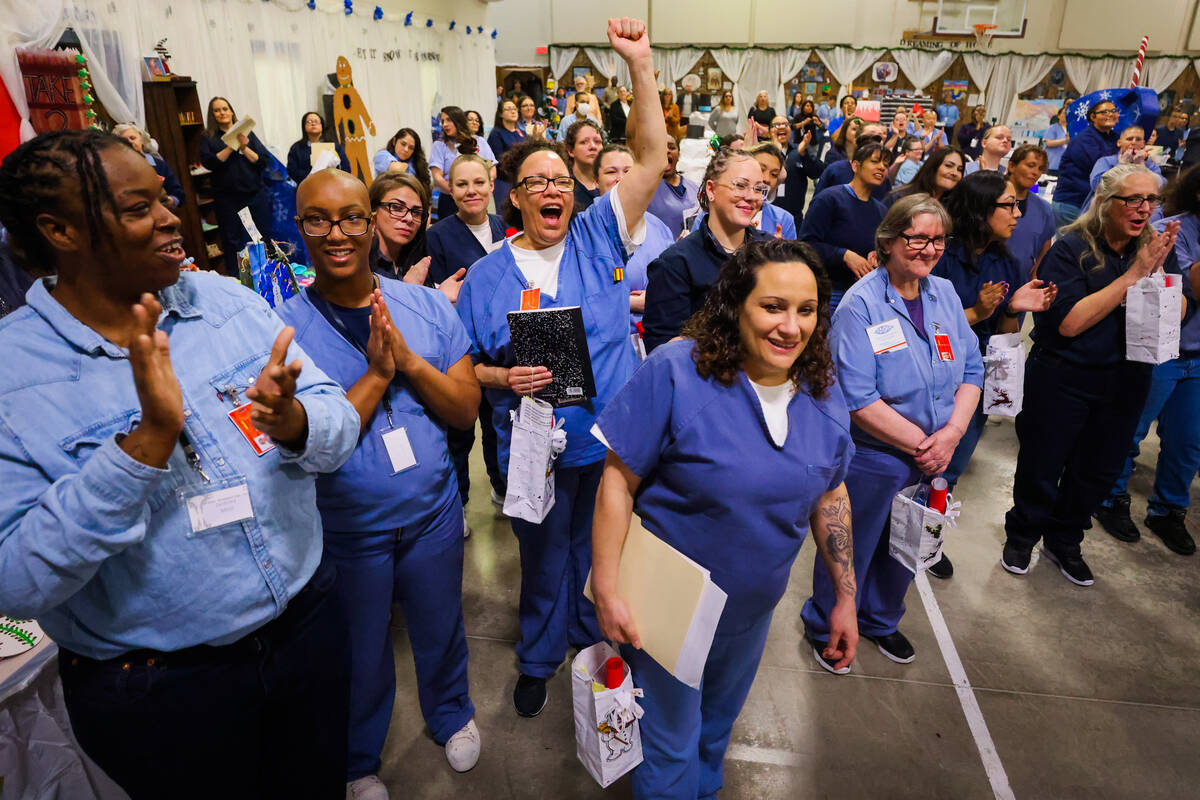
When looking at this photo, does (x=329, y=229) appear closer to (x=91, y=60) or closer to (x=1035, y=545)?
(x=1035, y=545)

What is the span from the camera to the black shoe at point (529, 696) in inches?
100

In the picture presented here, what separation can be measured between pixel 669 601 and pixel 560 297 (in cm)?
111

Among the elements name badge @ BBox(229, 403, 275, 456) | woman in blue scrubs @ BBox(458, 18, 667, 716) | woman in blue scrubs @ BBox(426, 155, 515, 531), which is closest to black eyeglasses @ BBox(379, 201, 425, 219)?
woman in blue scrubs @ BBox(426, 155, 515, 531)

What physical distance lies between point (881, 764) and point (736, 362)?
5.36ft

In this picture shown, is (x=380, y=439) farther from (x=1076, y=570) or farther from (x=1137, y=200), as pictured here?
(x=1076, y=570)

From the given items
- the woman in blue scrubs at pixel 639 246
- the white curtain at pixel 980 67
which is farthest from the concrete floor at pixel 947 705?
the white curtain at pixel 980 67

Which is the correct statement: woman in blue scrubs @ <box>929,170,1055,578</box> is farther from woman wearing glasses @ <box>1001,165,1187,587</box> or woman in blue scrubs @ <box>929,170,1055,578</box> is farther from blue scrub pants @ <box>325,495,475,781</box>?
blue scrub pants @ <box>325,495,475,781</box>

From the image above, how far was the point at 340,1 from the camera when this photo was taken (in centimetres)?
998

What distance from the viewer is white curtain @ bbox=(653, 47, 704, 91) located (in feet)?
66.4

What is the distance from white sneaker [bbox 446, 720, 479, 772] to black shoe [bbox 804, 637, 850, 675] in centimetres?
135

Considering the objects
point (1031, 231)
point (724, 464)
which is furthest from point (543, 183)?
point (1031, 231)

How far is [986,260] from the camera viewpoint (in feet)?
10.4

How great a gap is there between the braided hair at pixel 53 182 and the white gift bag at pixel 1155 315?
337 cm

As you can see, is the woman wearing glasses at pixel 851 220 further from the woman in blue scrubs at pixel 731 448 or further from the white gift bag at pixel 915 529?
the woman in blue scrubs at pixel 731 448
